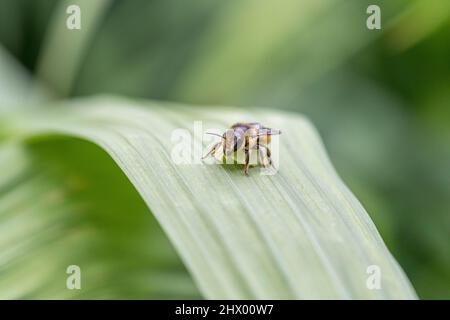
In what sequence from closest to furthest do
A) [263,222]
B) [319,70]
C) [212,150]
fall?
1. [263,222]
2. [212,150]
3. [319,70]

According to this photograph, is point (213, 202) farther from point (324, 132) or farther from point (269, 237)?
point (324, 132)

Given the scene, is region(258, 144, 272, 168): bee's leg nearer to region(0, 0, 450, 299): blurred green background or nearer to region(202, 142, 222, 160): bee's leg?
region(202, 142, 222, 160): bee's leg

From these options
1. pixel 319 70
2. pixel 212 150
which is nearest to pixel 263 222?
pixel 212 150

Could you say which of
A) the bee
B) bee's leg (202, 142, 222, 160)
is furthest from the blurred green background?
bee's leg (202, 142, 222, 160)

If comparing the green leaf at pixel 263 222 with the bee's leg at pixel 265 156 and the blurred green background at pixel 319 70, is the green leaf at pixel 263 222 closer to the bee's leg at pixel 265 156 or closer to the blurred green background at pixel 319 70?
the bee's leg at pixel 265 156

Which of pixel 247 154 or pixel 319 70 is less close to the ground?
pixel 319 70

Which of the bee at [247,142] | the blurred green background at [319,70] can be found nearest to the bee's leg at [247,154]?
the bee at [247,142]

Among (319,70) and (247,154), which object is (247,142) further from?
(319,70)
